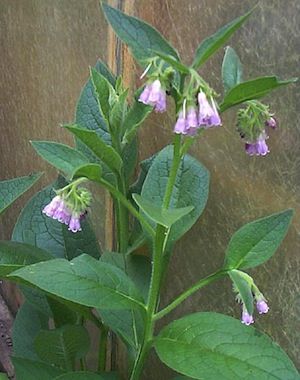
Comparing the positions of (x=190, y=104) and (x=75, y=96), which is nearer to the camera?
(x=190, y=104)

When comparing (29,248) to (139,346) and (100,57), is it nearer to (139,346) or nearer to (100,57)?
(139,346)

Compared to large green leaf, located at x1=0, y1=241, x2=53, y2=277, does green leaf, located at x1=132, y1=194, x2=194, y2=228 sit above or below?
above

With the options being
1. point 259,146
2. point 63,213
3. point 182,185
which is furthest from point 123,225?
point 259,146

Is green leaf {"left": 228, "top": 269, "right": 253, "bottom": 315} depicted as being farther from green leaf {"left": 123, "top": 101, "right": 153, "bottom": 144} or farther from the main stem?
green leaf {"left": 123, "top": 101, "right": 153, "bottom": 144}

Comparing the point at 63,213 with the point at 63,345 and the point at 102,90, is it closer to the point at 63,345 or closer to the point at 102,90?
the point at 102,90

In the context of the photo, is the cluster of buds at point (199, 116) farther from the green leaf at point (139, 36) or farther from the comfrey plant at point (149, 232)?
the green leaf at point (139, 36)

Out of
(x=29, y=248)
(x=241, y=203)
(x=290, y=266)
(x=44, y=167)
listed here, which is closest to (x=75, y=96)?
(x=44, y=167)

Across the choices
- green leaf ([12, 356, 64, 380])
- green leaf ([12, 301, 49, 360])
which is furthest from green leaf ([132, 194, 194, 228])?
green leaf ([12, 301, 49, 360])
